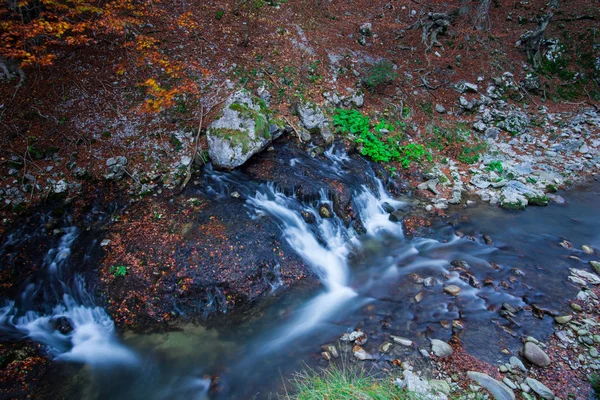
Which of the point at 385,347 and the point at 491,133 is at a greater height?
the point at 491,133

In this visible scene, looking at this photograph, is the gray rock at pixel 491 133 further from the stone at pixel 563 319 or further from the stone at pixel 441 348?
the stone at pixel 441 348

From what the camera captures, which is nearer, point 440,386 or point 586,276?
point 440,386

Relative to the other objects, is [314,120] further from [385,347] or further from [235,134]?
[385,347]

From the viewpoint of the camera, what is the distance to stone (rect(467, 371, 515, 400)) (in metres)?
3.62

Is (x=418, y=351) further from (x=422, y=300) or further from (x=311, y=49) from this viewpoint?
(x=311, y=49)

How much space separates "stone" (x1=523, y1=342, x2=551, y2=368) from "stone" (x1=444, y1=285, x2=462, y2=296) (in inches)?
52.5

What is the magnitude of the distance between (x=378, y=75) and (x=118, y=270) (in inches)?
349

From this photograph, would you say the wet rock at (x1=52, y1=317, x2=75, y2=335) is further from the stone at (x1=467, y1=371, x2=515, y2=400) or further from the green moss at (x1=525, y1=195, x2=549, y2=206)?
the green moss at (x1=525, y1=195, x2=549, y2=206)

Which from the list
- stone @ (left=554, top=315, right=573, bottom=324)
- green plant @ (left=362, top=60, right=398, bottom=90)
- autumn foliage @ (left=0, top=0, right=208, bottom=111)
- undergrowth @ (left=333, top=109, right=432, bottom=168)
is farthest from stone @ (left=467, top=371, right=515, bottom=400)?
green plant @ (left=362, top=60, right=398, bottom=90)

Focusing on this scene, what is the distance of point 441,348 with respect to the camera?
14.6 feet

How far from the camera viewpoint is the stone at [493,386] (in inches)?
142

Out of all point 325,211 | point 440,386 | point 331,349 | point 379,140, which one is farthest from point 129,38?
point 440,386

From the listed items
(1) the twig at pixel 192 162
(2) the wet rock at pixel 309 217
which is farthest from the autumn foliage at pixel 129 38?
(2) the wet rock at pixel 309 217

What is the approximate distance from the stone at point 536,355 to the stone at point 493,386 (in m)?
0.81
